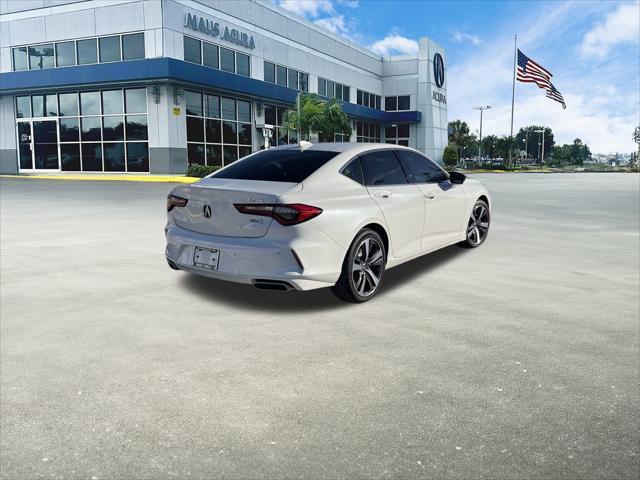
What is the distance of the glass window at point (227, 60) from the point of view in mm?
36719

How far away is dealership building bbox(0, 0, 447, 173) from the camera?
106 feet

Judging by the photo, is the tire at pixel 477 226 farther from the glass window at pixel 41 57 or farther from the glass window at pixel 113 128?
the glass window at pixel 41 57

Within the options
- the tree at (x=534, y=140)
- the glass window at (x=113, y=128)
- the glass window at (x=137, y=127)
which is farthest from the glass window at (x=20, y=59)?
the tree at (x=534, y=140)

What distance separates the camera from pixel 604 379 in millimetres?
3938

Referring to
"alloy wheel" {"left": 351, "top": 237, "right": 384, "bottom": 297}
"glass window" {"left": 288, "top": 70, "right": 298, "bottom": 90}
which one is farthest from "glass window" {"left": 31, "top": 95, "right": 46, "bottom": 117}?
"alloy wheel" {"left": 351, "top": 237, "right": 384, "bottom": 297}

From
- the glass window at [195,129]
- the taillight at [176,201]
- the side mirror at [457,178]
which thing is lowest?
the taillight at [176,201]

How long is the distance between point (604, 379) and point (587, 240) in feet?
23.3

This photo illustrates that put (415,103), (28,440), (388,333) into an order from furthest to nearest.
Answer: (415,103)
(388,333)
(28,440)

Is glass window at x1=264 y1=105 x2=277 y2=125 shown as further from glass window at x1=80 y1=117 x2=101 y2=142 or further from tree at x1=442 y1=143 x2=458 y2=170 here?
tree at x1=442 y1=143 x2=458 y2=170

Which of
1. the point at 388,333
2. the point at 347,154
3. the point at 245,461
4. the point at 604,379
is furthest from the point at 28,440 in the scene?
the point at 347,154

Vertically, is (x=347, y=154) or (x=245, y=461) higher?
(x=347, y=154)

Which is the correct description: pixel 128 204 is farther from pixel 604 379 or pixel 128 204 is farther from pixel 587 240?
pixel 604 379

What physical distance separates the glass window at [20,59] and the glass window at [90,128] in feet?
17.5

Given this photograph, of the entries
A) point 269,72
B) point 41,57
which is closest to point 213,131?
point 269,72
